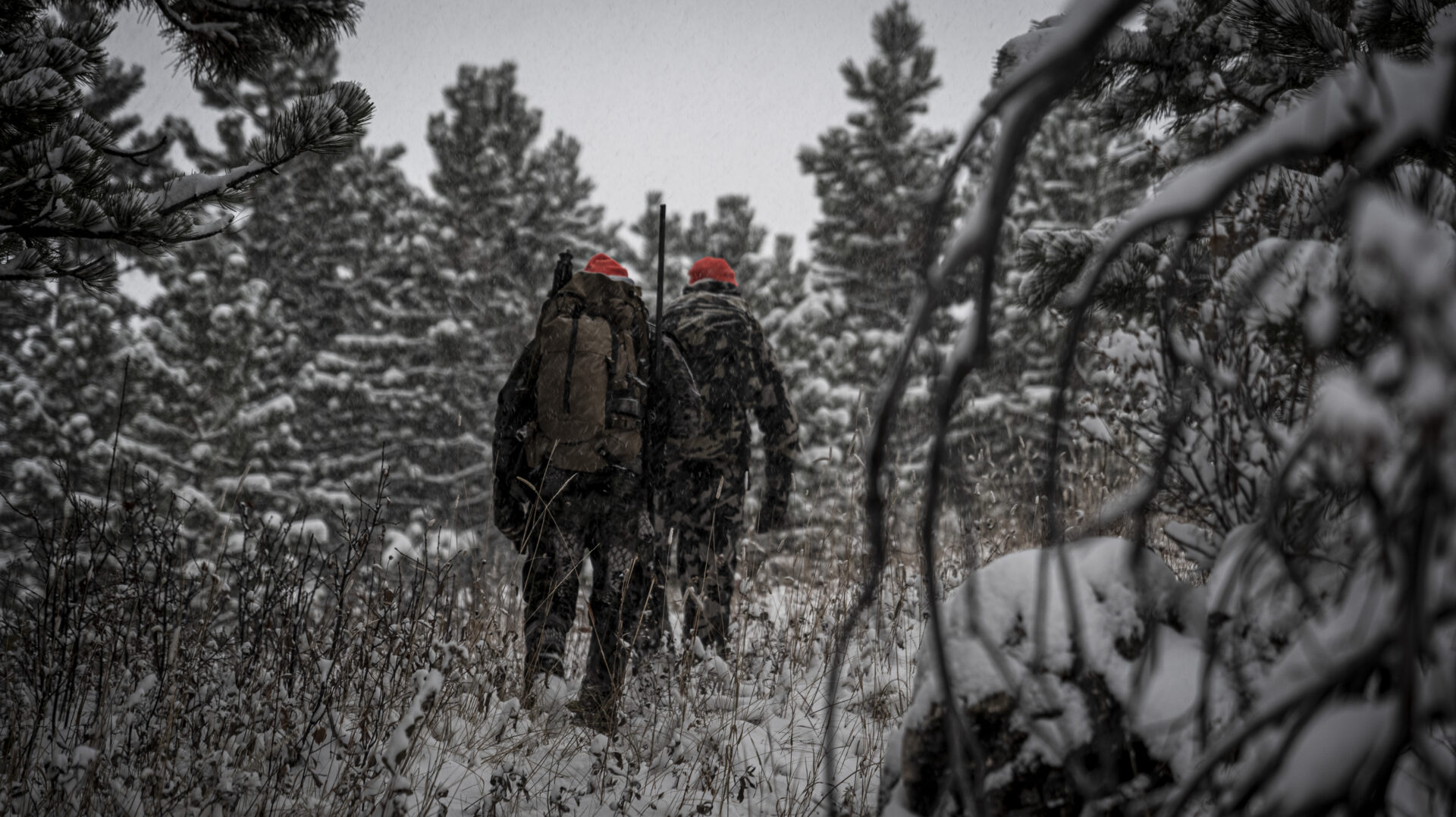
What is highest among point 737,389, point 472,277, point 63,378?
point 472,277

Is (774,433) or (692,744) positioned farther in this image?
(774,433)

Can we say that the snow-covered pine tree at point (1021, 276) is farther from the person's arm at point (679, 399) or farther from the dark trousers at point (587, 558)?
the dark trousers at point (587, 558)

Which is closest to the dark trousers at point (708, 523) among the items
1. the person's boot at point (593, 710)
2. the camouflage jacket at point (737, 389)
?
the camouflage jacket at point (737, 389)

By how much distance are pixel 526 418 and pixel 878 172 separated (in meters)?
12.3

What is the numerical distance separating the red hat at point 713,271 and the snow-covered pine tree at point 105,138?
2170mm

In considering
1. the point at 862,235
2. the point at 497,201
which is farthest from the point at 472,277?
the point at 862,235

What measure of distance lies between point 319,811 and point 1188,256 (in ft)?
9.64

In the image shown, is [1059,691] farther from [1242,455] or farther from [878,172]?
[878,172]

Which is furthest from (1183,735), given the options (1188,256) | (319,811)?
(319,811)

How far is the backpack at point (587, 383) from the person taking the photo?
9.78 ft

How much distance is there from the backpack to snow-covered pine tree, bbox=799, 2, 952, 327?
1085 cm

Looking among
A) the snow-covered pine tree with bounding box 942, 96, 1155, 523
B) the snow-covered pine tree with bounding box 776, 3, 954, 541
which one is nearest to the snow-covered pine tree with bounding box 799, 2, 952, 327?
the snow-covered pine tree with bounding box 776, 3, 954, 541

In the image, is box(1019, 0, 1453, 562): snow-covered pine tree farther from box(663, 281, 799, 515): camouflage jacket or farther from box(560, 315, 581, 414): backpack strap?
box(560, 315, 581, 414): backpack strap

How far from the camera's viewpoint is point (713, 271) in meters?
4.43
